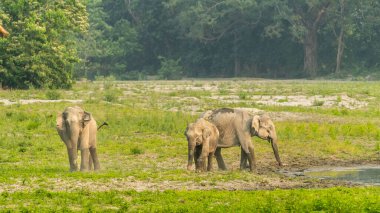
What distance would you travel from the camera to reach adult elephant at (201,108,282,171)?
23109 millimetres

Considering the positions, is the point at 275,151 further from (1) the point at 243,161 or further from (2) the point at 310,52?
(2) the point at 310,52

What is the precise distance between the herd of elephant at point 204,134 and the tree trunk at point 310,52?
59733 millimetres

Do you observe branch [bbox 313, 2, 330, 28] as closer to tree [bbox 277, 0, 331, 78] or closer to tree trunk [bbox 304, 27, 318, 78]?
tree [bbox 277, 0, 331, 78]

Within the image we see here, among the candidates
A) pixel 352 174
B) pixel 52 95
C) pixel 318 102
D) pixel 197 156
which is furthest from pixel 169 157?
pixel 318 102

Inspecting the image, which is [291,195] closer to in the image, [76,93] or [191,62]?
[76,93]

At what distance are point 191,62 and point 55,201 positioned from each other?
80561 millimetres

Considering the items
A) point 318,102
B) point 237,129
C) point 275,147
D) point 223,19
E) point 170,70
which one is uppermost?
point 223,19

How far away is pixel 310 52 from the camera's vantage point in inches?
3307

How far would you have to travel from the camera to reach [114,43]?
312 feet

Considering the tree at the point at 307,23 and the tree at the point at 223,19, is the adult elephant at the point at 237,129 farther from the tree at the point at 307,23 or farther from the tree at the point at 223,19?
the tree at the point at 223,19

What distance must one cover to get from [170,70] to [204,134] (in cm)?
7040

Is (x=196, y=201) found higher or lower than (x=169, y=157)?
higher

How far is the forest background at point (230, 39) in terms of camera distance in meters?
81.7

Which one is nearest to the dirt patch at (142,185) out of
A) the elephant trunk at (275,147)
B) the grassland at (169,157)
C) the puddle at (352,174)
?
the grassland at (169,157)
